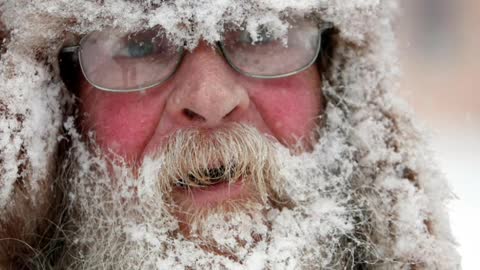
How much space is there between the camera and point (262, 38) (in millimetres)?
1953

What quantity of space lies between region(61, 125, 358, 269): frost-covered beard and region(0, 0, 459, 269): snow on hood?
0.12 metres

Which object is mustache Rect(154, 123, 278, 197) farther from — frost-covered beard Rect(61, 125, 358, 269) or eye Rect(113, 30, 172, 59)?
eye Rect(113, 30, 172, 59)

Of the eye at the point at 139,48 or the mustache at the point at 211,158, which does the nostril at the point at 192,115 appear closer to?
the mustache at the point at 211,158

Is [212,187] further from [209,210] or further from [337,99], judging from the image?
[337,99]

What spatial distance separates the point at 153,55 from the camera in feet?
6.31

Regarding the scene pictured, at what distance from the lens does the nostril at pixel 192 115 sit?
1880 mm

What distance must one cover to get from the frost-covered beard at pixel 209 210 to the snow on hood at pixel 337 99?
0.12 meters

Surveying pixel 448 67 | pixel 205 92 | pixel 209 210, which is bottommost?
pixel 448 67

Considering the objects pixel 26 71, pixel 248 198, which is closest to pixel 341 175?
pixel 248 198

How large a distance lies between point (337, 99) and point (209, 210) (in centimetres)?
56

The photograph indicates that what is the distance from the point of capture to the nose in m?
1.86

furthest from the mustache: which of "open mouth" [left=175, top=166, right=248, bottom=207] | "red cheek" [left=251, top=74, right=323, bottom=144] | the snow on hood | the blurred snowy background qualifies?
the blurred snowy background

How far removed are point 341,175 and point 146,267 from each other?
0.59 m

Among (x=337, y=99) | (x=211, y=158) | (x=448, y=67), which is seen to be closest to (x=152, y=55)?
(x=211, y=158)
